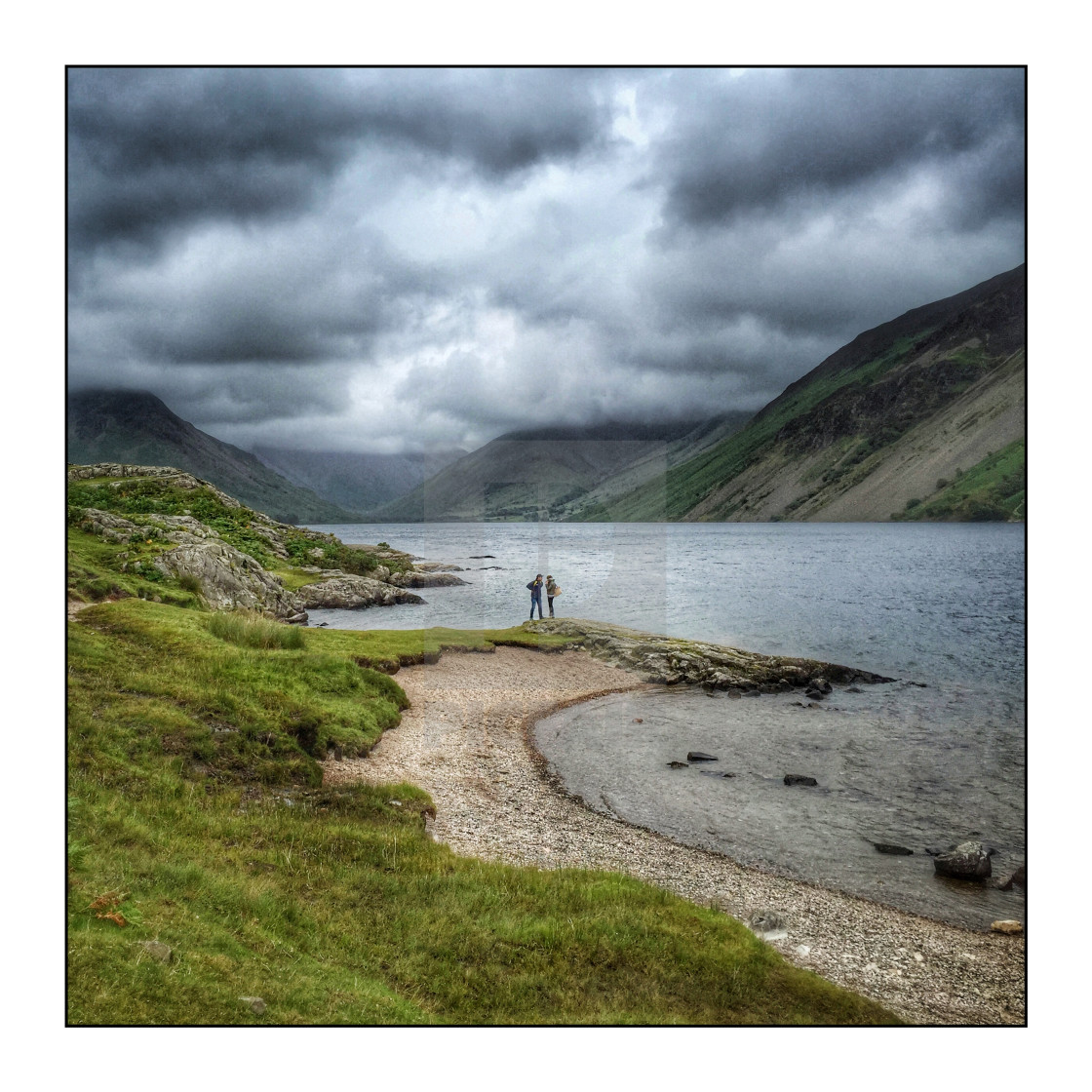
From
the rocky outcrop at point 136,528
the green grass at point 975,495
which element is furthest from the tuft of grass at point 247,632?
the green grass at point 975,495

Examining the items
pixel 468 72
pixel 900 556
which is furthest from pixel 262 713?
pixel 900 556

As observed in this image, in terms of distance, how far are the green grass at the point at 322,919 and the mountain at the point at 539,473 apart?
668 cm

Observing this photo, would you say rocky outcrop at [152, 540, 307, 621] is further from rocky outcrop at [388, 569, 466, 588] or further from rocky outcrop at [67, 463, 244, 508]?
rocky outcrop at [388, 569, 466, 588]

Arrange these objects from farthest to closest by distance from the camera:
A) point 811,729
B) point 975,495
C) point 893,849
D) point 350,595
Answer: point 975,495 → point 350,595 → point 811,729 → point 893,849

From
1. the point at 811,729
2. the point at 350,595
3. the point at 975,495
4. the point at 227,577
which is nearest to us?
the point at 811,729

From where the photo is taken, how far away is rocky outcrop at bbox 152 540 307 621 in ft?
101

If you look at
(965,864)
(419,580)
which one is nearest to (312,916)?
(965,864)

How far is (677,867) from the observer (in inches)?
508

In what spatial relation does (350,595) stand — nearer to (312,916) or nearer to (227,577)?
(227,577)

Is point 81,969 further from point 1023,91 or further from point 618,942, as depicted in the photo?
point 1023,91

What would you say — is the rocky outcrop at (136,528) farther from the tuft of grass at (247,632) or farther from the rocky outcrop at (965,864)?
the rocky outcrop at (965,864)

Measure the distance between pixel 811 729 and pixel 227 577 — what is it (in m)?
30.2

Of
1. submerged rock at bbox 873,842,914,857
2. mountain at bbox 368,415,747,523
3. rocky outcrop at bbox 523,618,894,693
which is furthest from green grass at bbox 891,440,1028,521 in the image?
mountain at bbox 368,415,747,523
